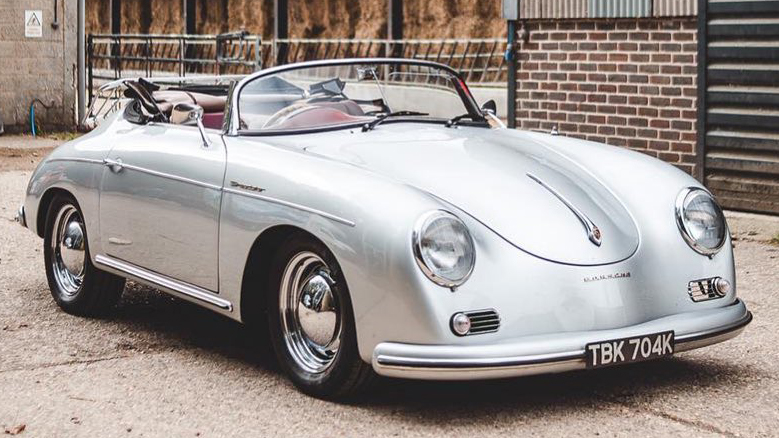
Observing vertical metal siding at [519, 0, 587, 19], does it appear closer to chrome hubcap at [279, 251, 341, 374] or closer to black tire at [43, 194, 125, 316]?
black tire at [43, 194, 125, 316]

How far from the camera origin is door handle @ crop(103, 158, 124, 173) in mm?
6164

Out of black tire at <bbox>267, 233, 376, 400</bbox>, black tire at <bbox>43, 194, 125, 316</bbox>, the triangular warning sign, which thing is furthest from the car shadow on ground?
the triangular warning sign

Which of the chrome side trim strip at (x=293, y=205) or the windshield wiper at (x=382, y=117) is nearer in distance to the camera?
the chrome side trim strip at (x=293, y=205)

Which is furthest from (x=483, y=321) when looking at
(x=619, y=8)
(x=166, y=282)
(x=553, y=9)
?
(x=553, y=9)

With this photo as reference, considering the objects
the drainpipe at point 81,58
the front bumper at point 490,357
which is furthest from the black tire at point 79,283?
the drainpipe at point 81,58

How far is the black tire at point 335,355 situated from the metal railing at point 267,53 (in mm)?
13399

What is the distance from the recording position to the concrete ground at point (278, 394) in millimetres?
4594

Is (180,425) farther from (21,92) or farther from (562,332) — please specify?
(21,92)

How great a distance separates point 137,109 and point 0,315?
4.10 feet

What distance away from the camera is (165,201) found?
576cm

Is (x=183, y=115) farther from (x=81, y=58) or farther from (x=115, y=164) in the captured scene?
(x=81, y=58)

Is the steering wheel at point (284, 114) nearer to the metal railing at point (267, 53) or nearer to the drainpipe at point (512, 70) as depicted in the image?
the drainpipe at point (512, 70)

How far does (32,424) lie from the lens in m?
4.68

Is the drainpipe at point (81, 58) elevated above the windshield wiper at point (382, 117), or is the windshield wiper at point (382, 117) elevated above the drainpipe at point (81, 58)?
the drainpipe at point (81, 58)
